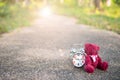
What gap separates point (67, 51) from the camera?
857 centimetres

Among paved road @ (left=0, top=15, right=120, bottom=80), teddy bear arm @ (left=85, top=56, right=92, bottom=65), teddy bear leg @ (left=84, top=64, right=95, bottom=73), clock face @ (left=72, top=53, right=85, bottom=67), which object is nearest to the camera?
paved road @ (left=0, top=15, right=120, bottom=80)

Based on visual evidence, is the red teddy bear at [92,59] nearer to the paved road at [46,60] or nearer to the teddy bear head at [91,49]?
the teddy bear head at [91,49]

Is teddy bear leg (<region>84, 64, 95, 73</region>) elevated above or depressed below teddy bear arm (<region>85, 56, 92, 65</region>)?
below

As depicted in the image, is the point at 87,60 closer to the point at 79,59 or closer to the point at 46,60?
the point at 79,59

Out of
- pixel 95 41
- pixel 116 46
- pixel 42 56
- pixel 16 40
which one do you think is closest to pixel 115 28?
pixel 95 41

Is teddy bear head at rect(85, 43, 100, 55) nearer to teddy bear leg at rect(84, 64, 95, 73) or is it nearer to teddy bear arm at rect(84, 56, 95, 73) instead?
teddy bear arm at rect(84, 56, 95, 73)

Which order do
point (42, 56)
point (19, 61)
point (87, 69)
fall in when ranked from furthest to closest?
1. point (42, 56)
2. point (19, 61)
3. point (87, 69)

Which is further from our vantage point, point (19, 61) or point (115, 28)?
point (115, 28)

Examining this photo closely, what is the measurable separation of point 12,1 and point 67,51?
858 inches

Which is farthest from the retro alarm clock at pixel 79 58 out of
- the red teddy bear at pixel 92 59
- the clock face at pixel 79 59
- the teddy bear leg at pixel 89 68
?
the teddy bear leg at pixel 89 68

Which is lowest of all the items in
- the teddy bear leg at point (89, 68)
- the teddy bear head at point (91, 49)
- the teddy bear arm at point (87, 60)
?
the teddy bear leg at point (89, 68)

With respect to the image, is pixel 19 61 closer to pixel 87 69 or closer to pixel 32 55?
pixel 32 55

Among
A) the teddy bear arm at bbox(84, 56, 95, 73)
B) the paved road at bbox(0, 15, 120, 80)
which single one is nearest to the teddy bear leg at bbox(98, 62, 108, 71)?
the paved road at bbox(0, 15, 120, 80)

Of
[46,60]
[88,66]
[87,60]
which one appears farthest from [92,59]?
[46,60]
